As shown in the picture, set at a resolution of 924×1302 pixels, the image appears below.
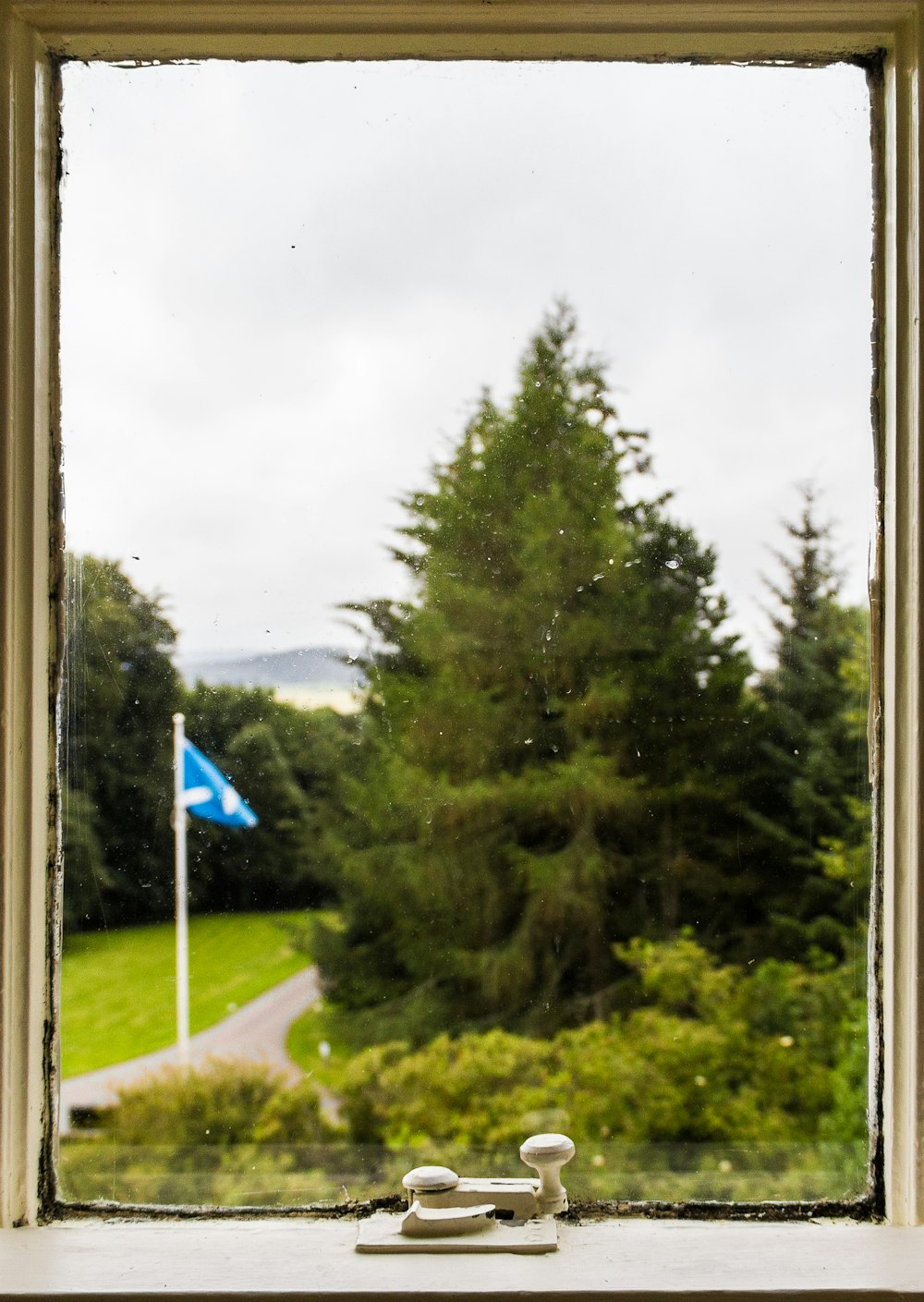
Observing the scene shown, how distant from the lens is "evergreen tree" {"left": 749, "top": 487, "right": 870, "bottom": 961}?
79 centimetres

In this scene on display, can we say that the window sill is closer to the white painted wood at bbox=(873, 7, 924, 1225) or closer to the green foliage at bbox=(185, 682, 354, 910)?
the white painted wood at bbox=(873, 7, 924, 1225)

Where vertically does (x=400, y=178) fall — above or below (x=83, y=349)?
above

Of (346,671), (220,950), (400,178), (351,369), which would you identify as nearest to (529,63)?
(400,178)

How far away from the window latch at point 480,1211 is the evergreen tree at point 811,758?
0.25 meters

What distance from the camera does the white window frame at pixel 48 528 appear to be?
698 millimetres

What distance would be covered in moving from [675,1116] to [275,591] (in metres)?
0.54

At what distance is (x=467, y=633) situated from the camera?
2.60ft

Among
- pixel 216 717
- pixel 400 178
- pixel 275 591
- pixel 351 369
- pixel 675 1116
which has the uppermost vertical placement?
pixel 400 178

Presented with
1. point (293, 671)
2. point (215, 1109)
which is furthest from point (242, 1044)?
point (293, 671)

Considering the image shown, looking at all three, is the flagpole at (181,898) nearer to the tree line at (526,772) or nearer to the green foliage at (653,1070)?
the tree line at (526,772)

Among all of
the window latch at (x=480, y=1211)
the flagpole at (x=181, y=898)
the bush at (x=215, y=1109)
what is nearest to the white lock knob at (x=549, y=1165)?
the window latch at (x=480, y=1211)

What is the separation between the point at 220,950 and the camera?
2.59ft

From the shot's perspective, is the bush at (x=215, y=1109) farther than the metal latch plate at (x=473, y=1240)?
Yes

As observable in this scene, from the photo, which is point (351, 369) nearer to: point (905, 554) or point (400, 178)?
point (400, 178)
